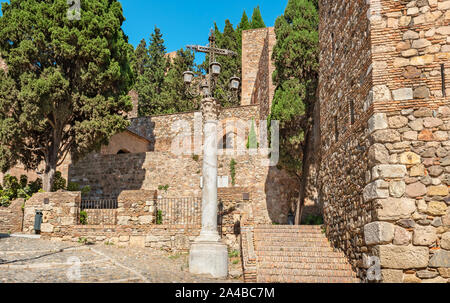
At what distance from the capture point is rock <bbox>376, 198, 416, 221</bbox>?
20.3 feet

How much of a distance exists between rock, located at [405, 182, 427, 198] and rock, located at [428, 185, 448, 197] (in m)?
0.08

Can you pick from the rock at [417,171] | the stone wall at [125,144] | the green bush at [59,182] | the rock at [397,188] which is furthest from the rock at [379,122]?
the stone wall at [125,144]

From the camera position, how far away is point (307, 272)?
26.4 feet

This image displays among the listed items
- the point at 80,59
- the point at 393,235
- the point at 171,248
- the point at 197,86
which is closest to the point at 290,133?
the point at 197,86

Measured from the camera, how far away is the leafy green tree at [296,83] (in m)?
15.4

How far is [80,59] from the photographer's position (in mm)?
15438

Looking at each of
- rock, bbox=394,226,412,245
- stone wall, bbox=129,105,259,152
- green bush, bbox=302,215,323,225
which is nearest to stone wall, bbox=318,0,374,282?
rock, bbox=394,226,412,245

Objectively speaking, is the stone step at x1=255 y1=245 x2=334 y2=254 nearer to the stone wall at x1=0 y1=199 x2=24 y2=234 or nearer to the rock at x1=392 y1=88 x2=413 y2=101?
the rock at x1=392 y1=88 x2=413 y2=101

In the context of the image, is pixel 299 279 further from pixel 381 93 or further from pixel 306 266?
pixel 381 93

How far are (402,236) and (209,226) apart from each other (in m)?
4.62

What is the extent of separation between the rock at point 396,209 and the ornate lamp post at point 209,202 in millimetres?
4080

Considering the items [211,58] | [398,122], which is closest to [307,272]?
[398,122]

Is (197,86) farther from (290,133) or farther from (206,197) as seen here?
(290,133)
